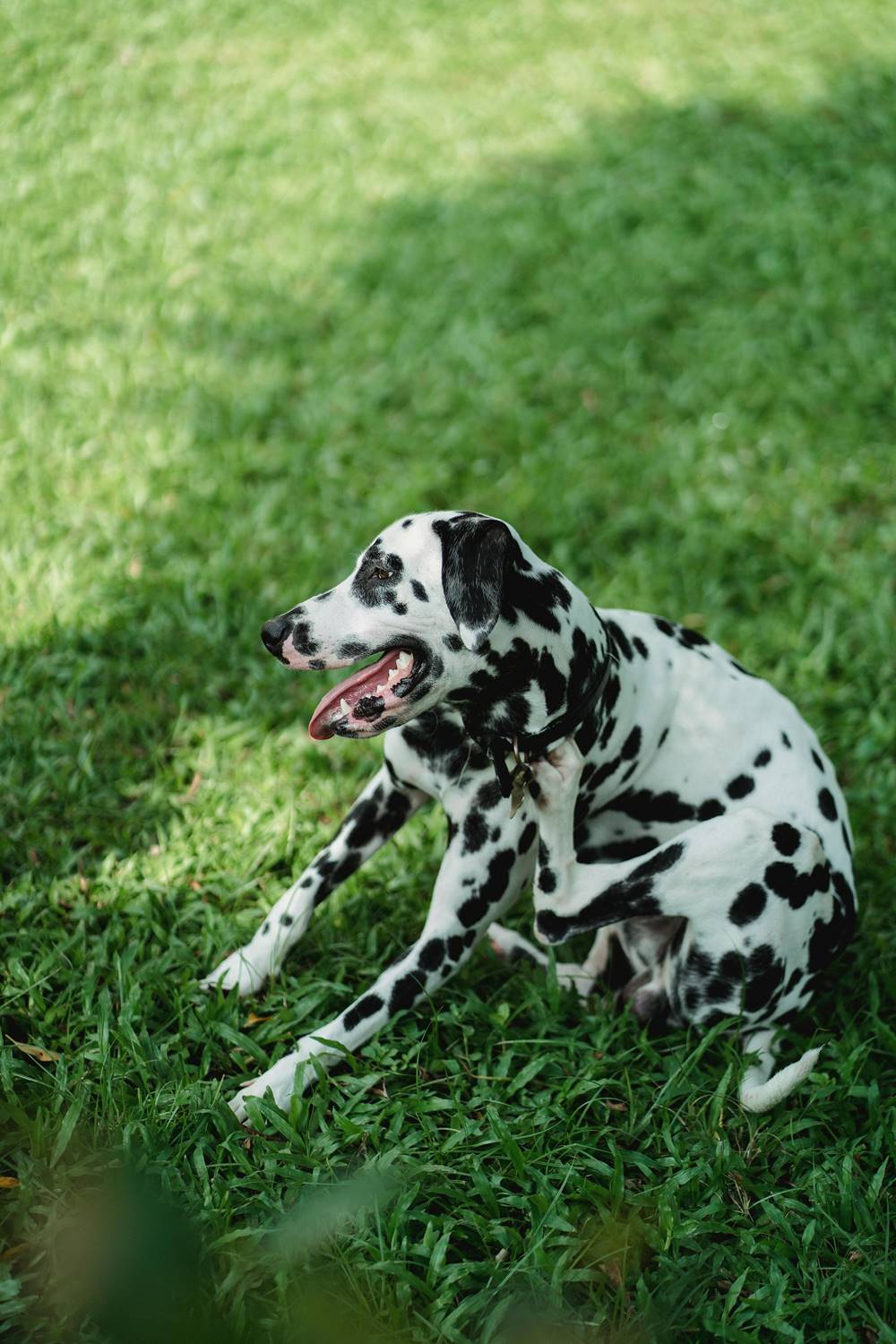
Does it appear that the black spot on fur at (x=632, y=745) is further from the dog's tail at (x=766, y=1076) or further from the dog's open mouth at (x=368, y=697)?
the dog's tail at (x=766, y=1076)

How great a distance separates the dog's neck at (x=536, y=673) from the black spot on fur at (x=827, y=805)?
687mm

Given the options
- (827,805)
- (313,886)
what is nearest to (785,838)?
(827,805)

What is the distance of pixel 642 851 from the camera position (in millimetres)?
3004

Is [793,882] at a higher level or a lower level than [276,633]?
lower

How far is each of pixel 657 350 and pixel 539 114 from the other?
2797 millimetres

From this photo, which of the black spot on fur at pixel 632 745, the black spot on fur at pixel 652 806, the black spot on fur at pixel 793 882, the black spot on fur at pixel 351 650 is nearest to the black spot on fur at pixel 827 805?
the black spot on fur at pixel 793 882

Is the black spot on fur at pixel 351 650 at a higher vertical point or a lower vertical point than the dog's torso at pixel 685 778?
higher

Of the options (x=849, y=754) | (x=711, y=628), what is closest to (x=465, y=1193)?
(x=849, y=754)

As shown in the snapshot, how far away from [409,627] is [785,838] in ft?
3.36

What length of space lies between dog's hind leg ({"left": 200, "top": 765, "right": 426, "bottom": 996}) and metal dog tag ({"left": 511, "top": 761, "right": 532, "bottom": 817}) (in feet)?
1.62

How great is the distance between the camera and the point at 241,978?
307 centimetres

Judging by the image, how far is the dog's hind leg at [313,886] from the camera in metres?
A: 3.08

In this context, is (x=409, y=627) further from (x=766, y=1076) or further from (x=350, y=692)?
(x=766, y=1076)

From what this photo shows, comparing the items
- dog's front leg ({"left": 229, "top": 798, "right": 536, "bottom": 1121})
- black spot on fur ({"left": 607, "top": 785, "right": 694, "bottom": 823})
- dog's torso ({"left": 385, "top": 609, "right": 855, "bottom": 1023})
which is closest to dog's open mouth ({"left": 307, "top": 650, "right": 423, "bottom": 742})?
dog's torso ({"left": 385, "top": 609, "right": 855, "bottom": 1023})
